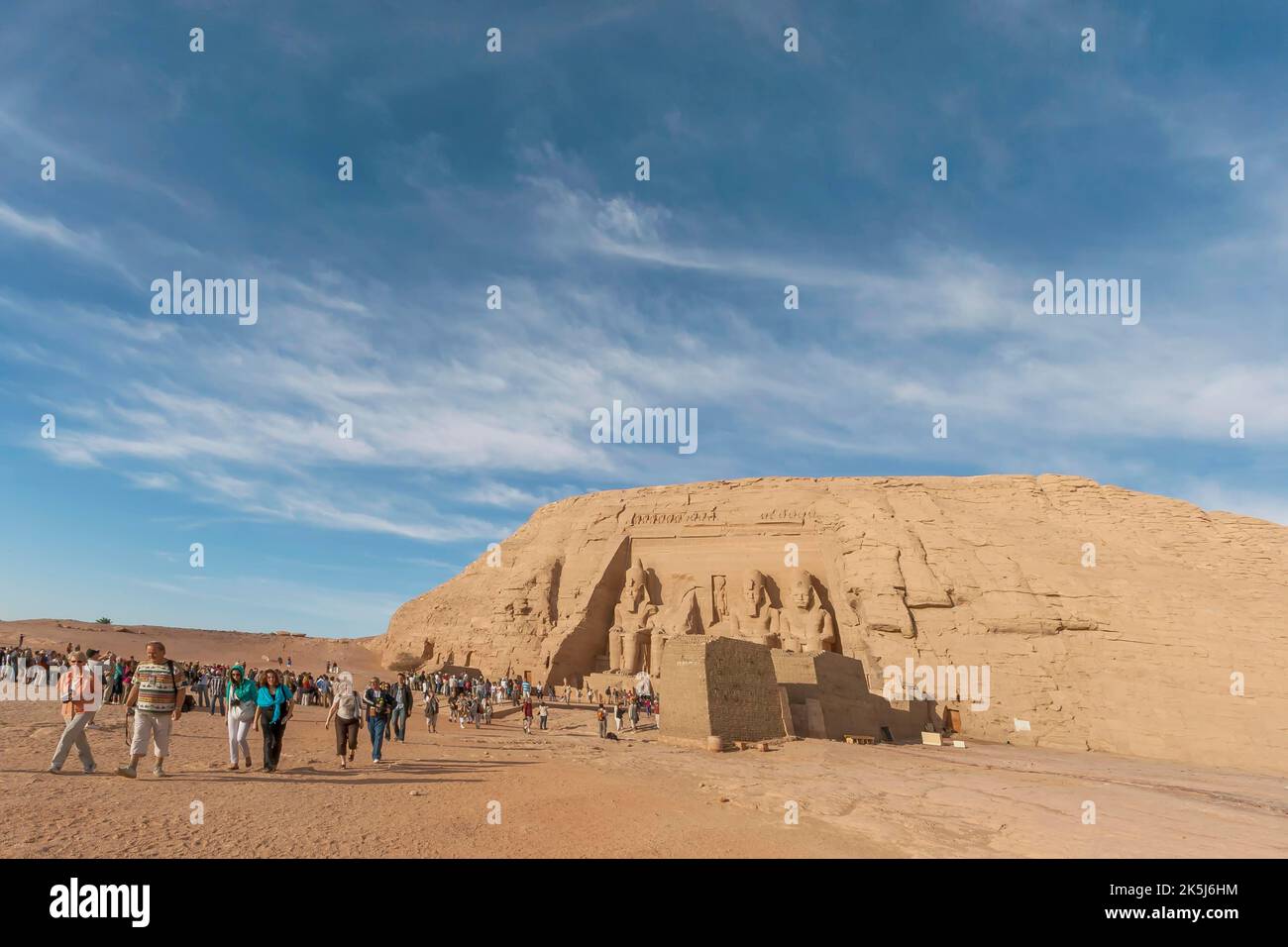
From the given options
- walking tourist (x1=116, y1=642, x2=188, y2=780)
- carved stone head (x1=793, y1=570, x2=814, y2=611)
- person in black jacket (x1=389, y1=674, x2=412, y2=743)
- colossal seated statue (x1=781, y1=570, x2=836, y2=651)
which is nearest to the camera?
walking tourist (x1=116, y1=642, x2=188, y2=780)

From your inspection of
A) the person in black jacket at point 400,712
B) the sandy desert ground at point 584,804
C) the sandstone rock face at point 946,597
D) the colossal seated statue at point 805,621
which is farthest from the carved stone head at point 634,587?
the person in black jacket at point 400,712

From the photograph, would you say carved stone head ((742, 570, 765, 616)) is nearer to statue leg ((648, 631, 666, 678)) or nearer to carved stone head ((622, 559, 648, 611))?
statue leg ((648, 631, 666, 678))

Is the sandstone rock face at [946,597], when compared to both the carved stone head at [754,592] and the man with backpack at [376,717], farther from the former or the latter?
the man with backpack at [376,717]

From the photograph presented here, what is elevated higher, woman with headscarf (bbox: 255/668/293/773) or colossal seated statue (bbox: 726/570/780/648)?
woman with headscarf (bbox: 255/668/293/773)

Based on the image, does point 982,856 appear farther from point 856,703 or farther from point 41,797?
point 856,703

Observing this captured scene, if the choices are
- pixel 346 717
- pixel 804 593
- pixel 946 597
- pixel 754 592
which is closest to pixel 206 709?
pixel 346 717

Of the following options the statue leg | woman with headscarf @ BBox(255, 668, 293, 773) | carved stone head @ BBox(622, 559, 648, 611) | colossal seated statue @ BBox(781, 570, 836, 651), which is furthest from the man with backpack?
carved stone head @ BBox(622, 559, 648, 611)

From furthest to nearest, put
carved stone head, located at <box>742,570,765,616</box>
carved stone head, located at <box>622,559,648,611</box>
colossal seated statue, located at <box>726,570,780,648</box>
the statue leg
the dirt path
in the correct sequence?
carved stone head, located at <box>622,559,648,611</box> → carved stone head, located at <box>742,570,765,616</box> → colossal seated statue, located at <box>726,570,780,648</box> → the statue leg → the dirt path
